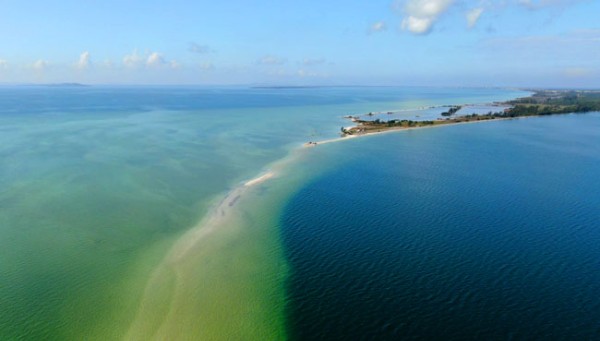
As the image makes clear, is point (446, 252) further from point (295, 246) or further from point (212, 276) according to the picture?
point (212, 276)

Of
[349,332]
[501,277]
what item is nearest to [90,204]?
[349,332]

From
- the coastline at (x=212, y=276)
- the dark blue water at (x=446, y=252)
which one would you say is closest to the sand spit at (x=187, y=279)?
the coastline at (x=212, y=276)

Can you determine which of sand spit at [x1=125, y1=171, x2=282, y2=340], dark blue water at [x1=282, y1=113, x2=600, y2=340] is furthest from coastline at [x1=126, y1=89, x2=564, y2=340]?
dark blue water at [x1=282, y1=113, x2=600, y2=340]

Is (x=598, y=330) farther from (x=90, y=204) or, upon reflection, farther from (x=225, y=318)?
(x=90, y=204)

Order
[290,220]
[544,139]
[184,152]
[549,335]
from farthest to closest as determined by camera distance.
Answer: [544,139] < [184,152] < [290,220] < [549,335]

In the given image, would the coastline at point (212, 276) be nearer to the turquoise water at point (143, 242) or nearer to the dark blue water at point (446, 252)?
the turquoise water at point (143, 242)

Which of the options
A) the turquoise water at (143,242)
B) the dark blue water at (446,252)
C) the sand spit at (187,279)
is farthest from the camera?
the turquoise water at (143,242)
